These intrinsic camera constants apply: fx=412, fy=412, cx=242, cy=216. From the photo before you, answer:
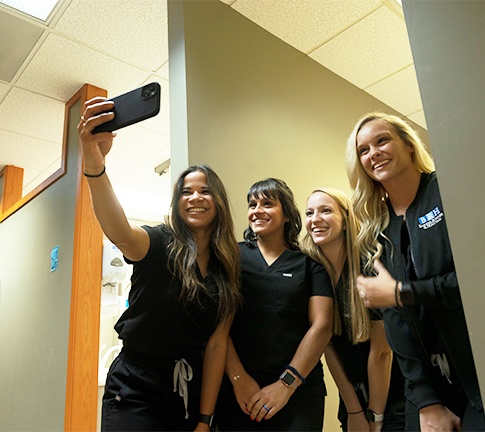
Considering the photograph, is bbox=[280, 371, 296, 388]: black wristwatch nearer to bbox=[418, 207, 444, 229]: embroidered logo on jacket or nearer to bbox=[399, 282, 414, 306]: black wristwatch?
bbox=[399, 282, 414, 306]: black wristwatch

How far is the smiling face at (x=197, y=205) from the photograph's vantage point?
51.3 inches

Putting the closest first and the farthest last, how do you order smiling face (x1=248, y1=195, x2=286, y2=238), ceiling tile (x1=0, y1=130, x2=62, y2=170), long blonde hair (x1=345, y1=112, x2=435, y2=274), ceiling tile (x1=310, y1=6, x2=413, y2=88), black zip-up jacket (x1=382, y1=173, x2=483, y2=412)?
black zip-up jacket (x1=382, y1=173, x2=483, y2=412) → long blonde hair (x1=345, y1=112, x2=435, y2=274) → smiling face (x1=248, y1=195, x2=286, y2=238) → ceiling tile (x1=310, y1=6, x2=413, y2=88) → ceiling tile (x1=0, y1=130, x2=62, y2=170)

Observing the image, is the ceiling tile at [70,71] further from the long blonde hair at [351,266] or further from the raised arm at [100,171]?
the long blonde hair at [351,266]

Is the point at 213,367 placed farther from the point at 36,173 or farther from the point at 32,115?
the point at 36,173

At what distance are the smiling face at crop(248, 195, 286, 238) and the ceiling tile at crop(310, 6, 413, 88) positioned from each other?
1405mm

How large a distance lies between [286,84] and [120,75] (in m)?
1.05

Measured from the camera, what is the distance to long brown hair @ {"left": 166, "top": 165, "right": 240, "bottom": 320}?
46.8 inches

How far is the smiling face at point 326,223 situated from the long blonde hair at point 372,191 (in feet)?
0.57

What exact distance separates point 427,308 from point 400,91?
92.7 inches

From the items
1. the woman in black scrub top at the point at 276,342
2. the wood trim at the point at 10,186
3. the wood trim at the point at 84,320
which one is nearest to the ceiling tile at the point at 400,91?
the woman in black scrub top at the point at 276,342

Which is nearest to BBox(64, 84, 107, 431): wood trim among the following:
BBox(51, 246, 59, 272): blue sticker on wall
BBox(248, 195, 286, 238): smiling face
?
BBox(51, 246, 59, 272): blue sticker on wall

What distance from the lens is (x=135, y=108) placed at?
40.1 inches

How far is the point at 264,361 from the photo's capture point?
1300 mm

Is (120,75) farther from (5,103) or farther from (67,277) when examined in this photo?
(67,277)
